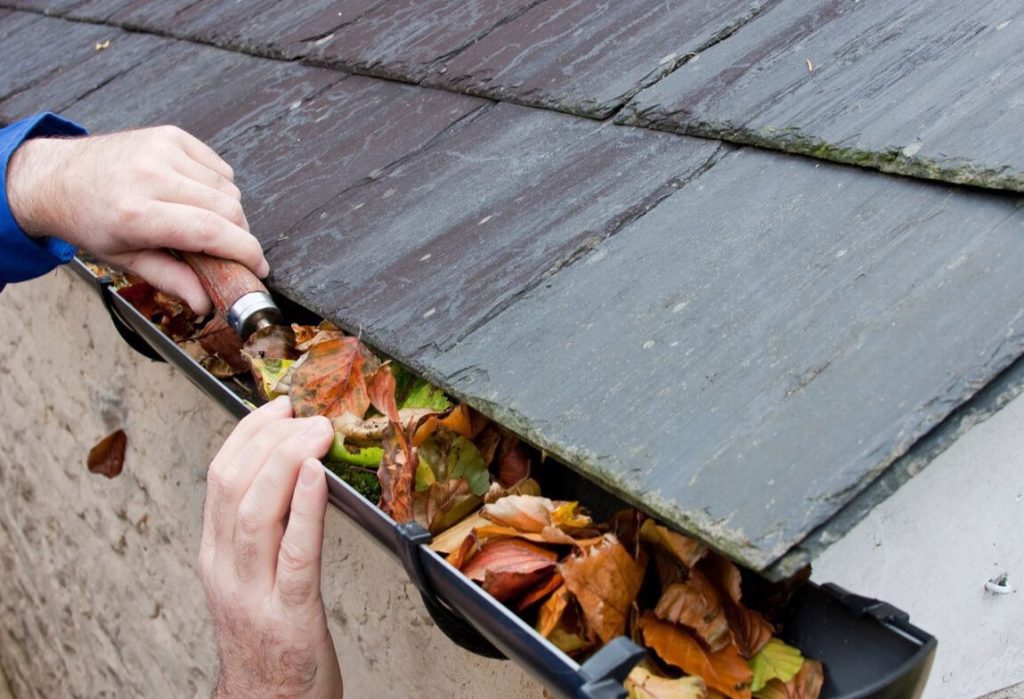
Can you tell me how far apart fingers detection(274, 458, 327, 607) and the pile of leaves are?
0.07 metres

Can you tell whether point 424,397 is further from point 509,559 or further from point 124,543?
point 124,543

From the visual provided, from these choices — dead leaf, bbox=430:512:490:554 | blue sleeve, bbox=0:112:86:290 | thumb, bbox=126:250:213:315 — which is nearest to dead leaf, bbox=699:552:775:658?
dead leaf, bbox=430:512:490:554

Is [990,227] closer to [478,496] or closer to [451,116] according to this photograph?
[478,496]

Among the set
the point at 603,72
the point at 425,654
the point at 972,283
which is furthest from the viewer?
the point at 425,654

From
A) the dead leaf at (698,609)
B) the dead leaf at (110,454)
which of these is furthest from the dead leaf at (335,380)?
the dead leaf at (110,454)

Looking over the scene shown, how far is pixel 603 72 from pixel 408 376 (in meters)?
0.61

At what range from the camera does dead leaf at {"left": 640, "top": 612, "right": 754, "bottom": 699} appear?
1.07m

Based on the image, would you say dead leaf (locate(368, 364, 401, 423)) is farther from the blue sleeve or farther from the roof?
the blue sleeve

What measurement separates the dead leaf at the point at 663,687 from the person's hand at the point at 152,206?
0.87 meters

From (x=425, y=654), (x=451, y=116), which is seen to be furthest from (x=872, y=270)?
(x=425, y=654)

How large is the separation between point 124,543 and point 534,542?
2.93m

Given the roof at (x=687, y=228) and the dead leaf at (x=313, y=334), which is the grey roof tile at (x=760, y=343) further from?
the dead leaf at (x=313, y=334)

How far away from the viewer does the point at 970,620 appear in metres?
1.51

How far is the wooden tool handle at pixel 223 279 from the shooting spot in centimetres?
160
